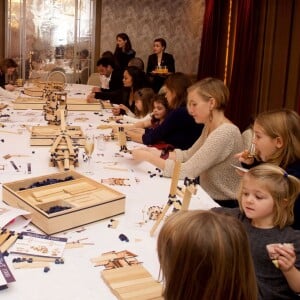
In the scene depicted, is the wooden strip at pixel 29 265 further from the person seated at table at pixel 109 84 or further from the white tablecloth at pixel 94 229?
the person seated at table at pixel 109 84

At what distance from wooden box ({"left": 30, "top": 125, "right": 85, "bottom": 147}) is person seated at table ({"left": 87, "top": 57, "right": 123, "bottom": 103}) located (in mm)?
1598

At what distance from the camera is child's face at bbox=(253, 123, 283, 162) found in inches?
90.7

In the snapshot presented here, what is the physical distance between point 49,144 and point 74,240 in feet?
4.77

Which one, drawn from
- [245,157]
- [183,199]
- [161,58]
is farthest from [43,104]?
[161,58]

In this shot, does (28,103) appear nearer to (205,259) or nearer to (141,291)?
(141,291)

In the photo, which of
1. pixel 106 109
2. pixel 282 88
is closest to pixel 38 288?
pixel 106 109

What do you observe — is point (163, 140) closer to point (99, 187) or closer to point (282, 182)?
point (99, 187)

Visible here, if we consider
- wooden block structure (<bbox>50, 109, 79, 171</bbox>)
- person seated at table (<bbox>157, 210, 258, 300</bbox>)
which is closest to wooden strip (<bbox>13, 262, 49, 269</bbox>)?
person seated at table (<bbox>157, 210, 258, 300</bbox>)

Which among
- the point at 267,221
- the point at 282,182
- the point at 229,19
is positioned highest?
the point at 229,19

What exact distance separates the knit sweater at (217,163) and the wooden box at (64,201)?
0.56m

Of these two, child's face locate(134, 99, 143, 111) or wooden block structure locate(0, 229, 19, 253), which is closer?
wooden block structure locate(0, 229, 19, 253)

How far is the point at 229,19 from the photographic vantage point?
283 inches

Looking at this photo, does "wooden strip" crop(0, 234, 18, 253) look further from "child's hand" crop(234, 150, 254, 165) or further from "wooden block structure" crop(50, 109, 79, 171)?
"child's hand" crop(234, 150, 254, 165)

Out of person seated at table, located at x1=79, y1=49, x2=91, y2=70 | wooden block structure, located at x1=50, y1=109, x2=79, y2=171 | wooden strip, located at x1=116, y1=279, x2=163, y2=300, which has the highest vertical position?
person seated at table, located at x1=79, y1=49, x2=91, y2=70
